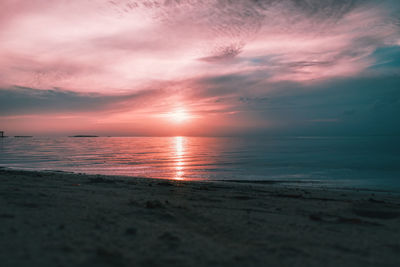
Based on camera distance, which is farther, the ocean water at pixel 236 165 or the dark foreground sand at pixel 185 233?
the ocean water at pixel 236 165

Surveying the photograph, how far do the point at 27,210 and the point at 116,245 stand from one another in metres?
3.24

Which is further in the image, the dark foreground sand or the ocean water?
the ocean water

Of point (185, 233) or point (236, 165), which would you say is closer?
point (185, 233)

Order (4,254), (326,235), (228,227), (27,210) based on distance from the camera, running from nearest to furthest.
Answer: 1. (4,254)
2. (326,235)
3. (228,227)
4. (27,210)

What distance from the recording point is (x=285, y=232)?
5602mm

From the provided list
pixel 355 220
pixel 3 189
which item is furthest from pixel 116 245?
pixel 3 189

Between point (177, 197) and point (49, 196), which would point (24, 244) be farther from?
point (177, 197)

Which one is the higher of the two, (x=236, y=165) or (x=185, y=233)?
(x=185, y=233)

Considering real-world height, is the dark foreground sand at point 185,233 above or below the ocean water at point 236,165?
above

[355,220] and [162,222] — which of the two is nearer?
[162,222]

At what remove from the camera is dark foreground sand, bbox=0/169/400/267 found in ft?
13.5

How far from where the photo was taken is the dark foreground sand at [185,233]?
13.5 ft

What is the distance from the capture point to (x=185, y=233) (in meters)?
5.33

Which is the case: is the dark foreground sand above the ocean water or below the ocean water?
above
